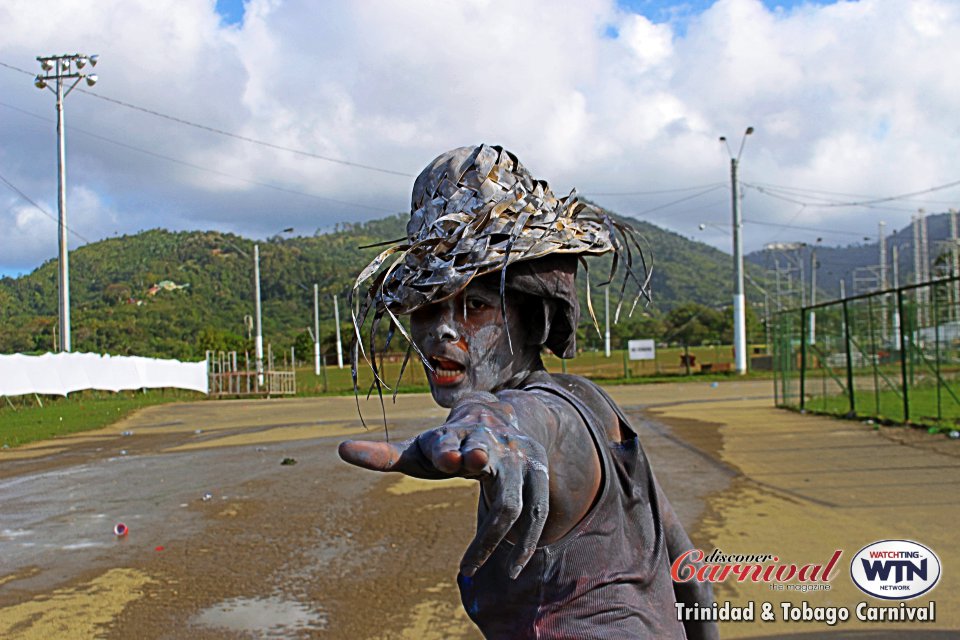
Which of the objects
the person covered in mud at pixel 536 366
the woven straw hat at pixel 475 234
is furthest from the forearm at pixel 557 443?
the woven straw hat at pixel 475 234

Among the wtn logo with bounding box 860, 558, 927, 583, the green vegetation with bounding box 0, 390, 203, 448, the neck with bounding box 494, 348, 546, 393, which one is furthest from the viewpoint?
the green vegetation with bounding box 0, 390, 203, 448

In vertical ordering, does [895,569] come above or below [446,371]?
below

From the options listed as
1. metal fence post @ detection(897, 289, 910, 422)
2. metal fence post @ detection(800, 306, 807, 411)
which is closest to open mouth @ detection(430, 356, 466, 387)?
metal fence post @ detection(897, 289, 910, 422)

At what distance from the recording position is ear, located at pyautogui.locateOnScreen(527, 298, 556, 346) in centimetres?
181

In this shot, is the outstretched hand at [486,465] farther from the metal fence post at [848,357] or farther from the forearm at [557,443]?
the metal fence post at [848,357]

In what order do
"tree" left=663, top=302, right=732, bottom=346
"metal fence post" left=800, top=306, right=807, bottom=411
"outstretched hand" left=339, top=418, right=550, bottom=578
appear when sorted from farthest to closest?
"tree" left=663, top=302, right=732, bottom=346 → "metal fence post" left=800, top=306, right=807, bottom=411 → "outstretched hand" left=339, top=418, right=550, bottom=578

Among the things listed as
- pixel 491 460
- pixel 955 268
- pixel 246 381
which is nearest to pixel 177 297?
pixel 246 381

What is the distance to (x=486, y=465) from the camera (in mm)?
1020

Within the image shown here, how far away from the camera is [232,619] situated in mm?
6105

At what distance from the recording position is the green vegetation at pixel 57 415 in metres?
18.5

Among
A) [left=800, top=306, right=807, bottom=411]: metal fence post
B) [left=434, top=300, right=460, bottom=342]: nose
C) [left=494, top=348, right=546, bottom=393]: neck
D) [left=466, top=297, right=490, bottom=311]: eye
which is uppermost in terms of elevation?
[left=466, top=297, right=490, bottom=311]: eye

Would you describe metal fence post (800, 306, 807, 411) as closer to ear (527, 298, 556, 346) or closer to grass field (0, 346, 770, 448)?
grass field (0, 346, 770, 448)

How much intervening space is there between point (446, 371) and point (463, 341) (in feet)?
0.24

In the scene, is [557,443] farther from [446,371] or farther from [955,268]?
[955,268]
